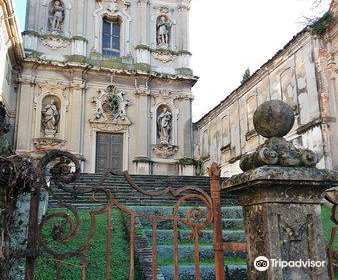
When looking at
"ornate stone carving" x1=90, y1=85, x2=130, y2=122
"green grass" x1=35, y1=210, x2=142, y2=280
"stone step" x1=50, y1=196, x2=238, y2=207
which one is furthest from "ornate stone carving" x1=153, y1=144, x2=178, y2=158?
"green grass" x1=35, y1=210, x2=142, y2=280

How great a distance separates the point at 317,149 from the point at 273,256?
13.4 m

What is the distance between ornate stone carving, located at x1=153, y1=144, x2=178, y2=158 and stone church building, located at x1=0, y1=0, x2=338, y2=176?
0.05m

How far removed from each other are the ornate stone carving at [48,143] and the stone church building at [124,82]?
0.05 metres

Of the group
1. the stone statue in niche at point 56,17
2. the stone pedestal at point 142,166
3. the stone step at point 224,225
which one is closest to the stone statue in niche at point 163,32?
the stone statue in niche at point 56,17

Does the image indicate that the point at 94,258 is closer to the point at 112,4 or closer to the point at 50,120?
the point at 50,120

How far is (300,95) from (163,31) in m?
8.62

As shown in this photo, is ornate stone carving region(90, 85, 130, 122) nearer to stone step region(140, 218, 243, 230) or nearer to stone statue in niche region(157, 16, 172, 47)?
stone statue in niche region(157, 16, 172, 47)

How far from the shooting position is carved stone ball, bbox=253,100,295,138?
133 inches

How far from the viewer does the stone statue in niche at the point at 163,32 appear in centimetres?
2153

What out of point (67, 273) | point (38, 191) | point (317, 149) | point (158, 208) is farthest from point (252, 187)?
point (317, 149)

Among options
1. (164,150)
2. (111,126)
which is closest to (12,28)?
(111,126)

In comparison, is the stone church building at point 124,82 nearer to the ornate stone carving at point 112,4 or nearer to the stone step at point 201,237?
the ornate stone carving at point 112,4

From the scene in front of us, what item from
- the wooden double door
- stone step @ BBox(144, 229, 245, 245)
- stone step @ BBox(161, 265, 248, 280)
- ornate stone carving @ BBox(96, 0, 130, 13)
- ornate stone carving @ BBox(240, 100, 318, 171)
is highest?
ornate stone carving @ BBox(96, 0, 130, 13)

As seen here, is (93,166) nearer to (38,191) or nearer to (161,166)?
(161,166)
